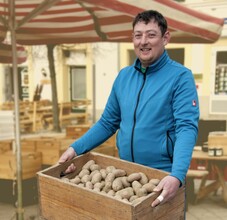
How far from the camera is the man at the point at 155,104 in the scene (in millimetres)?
1804

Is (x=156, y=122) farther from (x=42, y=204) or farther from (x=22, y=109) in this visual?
(x=22, y=109)

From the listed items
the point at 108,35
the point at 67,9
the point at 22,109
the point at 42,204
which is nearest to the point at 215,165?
the point at 108,35

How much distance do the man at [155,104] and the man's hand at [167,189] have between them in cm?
14

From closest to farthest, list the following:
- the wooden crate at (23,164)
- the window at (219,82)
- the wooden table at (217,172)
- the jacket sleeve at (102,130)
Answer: the jacket sleeve at (102,130)
the wooden crate at (23,164)
the wooden table at (217,172)
the window at (219,82)

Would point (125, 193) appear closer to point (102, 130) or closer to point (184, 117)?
point (184, 117)

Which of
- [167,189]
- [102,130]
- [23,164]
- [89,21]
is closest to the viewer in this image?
[167,189]

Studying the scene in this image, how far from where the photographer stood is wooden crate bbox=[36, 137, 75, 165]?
4688 mm

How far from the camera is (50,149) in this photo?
15.6 ft

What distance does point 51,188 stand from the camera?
1.76 metres

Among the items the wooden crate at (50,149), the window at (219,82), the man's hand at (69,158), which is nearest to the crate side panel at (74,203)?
the man's hand at (69,158)

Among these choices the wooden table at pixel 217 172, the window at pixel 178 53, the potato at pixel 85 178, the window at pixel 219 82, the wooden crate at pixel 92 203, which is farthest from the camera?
the window at pixel 178 53

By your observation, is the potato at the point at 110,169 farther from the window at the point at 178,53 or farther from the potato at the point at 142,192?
the window at the point at 178,53

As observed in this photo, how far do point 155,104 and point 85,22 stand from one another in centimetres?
373

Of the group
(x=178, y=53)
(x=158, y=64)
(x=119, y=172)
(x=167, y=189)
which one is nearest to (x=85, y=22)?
(x=158, y=64)
